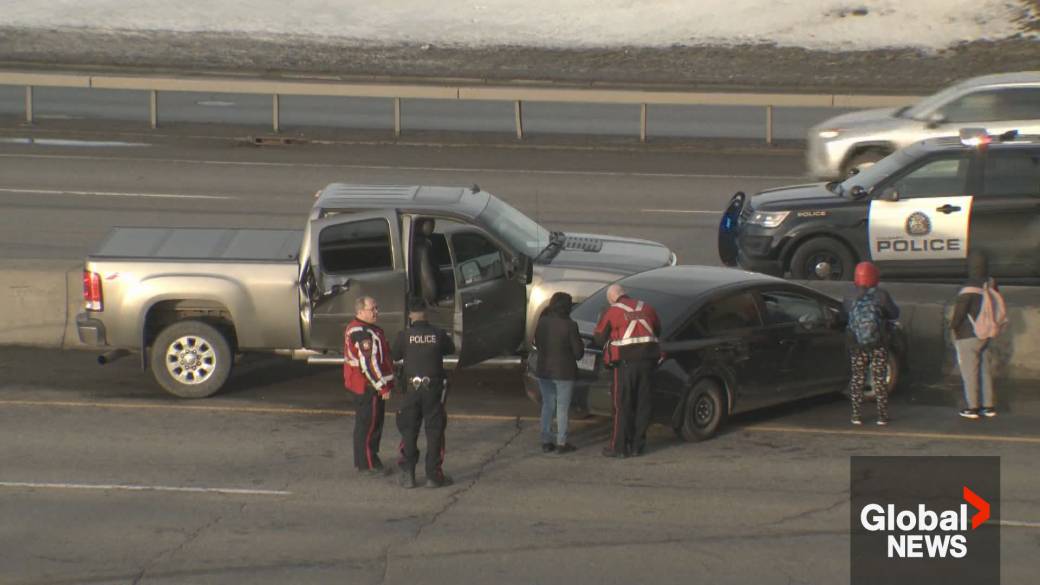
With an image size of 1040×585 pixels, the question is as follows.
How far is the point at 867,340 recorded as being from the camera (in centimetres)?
1334

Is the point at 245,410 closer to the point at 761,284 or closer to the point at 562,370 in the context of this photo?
the point at 562,370

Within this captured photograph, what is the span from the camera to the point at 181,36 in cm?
4231

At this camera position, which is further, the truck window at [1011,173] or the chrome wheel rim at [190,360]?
the truck window at [1011,173]

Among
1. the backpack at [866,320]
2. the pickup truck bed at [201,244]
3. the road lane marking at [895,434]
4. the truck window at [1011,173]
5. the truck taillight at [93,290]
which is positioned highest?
the truck window at [1011,173]

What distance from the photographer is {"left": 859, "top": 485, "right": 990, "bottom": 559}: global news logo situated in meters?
10.2

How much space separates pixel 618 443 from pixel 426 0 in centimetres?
3595

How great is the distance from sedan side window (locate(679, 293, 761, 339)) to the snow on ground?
89.4 feet

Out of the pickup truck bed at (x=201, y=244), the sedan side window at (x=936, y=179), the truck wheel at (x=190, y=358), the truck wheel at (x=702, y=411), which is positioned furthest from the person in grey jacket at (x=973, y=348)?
the truck wheel at (x=190, y=358)

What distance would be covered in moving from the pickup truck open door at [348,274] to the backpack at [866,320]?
4.01m

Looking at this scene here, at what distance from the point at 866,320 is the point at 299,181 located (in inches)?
529

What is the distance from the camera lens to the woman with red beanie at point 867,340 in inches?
526

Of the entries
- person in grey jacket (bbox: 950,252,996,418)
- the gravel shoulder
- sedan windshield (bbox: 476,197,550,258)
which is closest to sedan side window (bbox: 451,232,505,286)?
sedan windshield (bbox: 476,197,550,258)

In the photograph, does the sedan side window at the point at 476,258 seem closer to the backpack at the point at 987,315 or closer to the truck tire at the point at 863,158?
the backpack at the point at 987,315

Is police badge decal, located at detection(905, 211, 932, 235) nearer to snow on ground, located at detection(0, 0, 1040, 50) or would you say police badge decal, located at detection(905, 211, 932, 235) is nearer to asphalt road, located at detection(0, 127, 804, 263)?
asphalt road, located at detection(0, 127, 804, 263)
